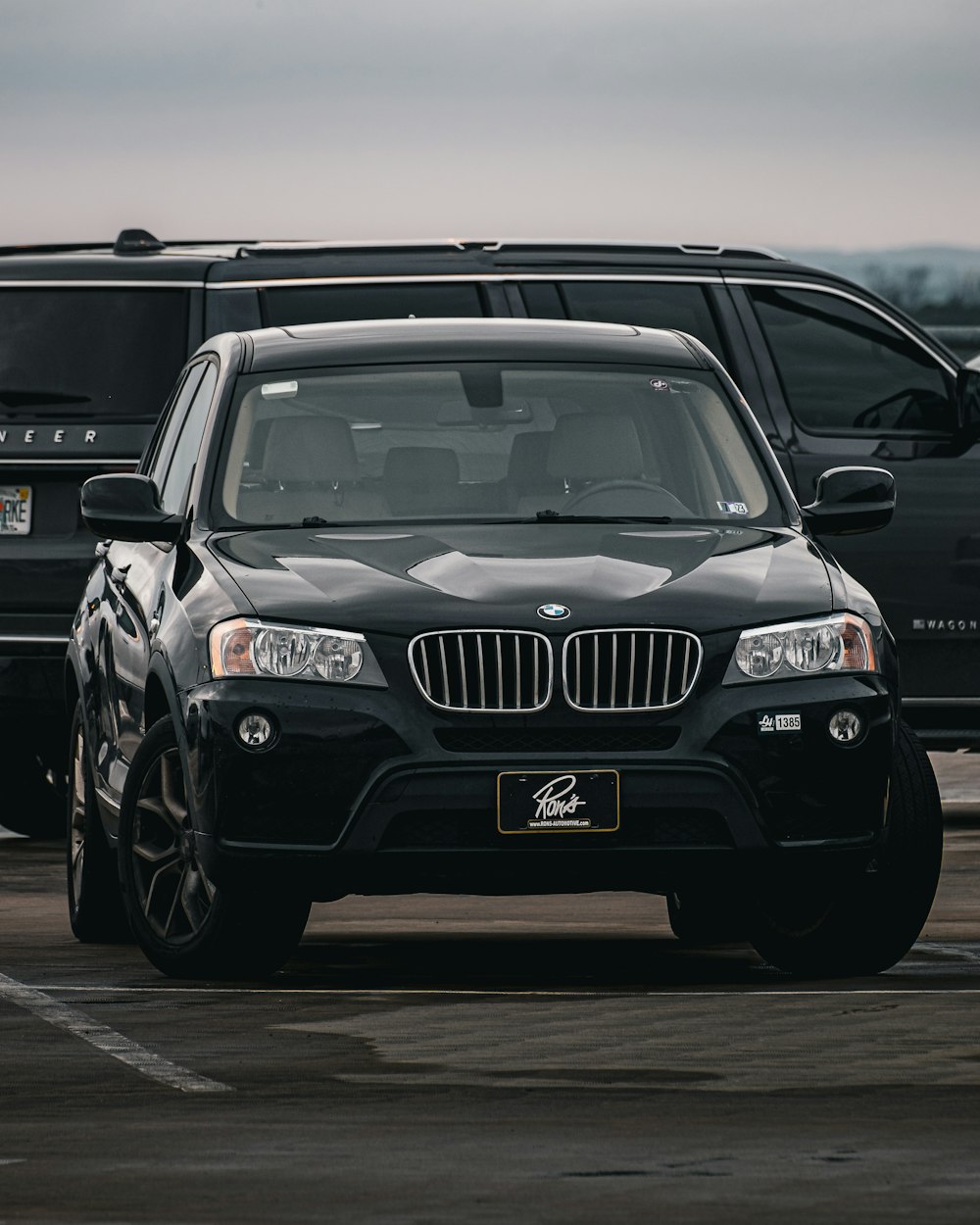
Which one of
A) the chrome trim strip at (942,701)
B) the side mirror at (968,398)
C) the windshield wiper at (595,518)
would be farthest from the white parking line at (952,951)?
the side mirror at (968,398)

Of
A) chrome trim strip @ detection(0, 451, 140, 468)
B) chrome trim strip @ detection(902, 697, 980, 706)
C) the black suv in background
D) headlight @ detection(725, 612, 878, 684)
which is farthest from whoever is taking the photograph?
Answer: chrome trim strip @ detection(902, 697, 980, 706)

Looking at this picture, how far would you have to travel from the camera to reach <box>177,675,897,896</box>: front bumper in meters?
8.84

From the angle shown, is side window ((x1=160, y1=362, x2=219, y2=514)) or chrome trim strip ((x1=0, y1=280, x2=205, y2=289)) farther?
chrome trim strip ((x1=0, y1=280, x2=205, y2=289))

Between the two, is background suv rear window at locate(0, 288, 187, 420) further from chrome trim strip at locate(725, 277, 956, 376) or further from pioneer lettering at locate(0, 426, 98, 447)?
chrome trim strip at locate(725, 277, 956, 376)

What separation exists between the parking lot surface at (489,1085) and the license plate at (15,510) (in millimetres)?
2892

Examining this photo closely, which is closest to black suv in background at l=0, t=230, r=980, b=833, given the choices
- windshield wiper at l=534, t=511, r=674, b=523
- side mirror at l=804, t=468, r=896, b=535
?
side mirror at l=804, t=468, r=896, b=535

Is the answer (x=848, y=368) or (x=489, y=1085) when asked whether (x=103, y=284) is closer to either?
(x=848, y=368)

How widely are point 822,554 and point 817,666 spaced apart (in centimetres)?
60

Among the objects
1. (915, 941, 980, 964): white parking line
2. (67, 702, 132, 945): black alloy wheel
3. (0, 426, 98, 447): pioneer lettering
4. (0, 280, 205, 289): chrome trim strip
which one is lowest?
(915, 941, 980, 964): white parking line

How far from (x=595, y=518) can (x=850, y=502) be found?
0.84 m

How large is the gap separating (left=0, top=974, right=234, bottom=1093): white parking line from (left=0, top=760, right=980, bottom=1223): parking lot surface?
2cm

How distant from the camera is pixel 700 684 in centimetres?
895

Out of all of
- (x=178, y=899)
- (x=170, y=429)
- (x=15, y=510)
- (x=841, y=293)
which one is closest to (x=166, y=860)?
(x=178, y=899)

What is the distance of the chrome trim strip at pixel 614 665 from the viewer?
888cm
